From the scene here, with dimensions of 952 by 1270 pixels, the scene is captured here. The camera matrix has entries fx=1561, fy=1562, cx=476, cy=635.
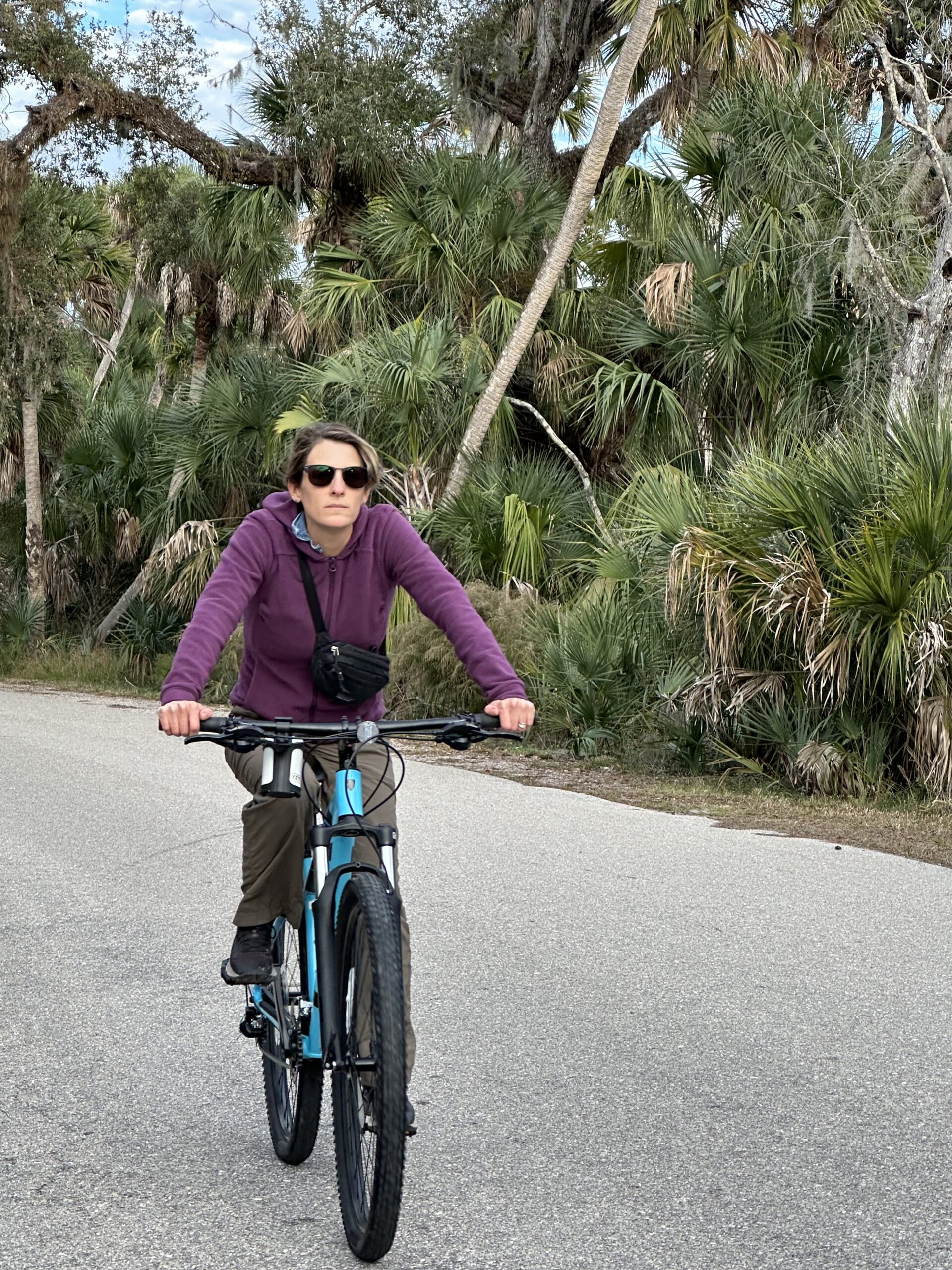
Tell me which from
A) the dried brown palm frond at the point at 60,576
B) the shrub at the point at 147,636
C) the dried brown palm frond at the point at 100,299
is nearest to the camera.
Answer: the shrub at the point at 147,636

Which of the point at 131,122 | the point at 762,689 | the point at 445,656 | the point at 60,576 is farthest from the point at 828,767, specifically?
the point at 60,576

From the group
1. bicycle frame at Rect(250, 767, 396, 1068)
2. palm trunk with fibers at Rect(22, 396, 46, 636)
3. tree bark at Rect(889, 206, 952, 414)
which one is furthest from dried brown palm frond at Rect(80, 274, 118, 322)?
bicycle frame at Rect(250, 767, 396, 1068)

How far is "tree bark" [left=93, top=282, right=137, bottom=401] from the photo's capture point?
116 feet

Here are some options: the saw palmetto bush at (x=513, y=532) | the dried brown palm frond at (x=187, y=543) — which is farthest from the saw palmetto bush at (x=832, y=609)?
the dried brown palm frond at (x=187, y=543)

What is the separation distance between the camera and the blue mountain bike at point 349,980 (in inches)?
130

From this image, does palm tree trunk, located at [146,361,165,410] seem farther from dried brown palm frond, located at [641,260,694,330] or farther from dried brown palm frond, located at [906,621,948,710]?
dried brown palm frond, located at [906,621,948,710]

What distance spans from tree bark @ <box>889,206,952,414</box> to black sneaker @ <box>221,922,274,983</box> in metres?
11.6

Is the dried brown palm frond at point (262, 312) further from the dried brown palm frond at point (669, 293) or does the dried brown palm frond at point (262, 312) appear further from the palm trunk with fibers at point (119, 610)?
the dried brown palm frond at point (669, 293)

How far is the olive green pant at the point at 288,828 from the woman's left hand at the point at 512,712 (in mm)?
326

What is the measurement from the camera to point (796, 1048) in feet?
17.2

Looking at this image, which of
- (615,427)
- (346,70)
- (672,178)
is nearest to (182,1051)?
(615,427)

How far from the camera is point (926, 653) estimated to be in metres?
10.8

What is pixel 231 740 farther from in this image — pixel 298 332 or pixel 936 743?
pixel 298 332

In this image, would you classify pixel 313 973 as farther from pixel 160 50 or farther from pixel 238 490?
pixel 160 50
